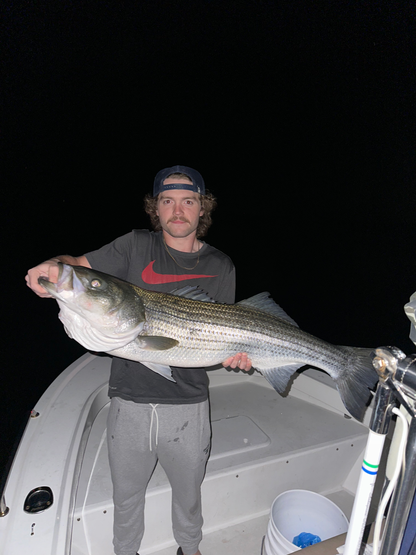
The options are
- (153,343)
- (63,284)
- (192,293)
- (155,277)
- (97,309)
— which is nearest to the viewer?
(63,284)

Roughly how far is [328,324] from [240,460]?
1559 centimetres

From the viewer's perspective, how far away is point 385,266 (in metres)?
19.6

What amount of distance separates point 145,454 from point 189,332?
987mm

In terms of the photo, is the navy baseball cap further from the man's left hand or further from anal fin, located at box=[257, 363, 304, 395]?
anal fin, located at box=[257, 363, 304, 395]

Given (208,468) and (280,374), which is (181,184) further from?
(208,468)

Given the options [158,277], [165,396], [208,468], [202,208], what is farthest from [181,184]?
[208,468]

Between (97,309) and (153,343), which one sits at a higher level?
(97,309)

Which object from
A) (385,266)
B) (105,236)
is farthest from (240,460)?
(105,236)

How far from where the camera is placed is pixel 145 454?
2131 millimetres

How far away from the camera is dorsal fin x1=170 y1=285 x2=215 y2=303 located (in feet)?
7.13

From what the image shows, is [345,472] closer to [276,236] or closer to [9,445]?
[9,445]

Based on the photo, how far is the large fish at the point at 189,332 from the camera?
1.83 m

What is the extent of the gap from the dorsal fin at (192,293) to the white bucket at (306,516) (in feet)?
6.11

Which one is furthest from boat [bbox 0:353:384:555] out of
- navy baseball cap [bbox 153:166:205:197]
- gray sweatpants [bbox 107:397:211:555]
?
navy baseball cap [bbox 153:166:205:197]
